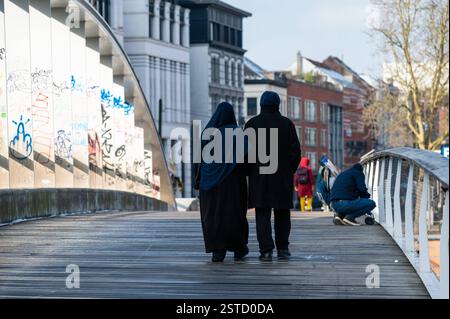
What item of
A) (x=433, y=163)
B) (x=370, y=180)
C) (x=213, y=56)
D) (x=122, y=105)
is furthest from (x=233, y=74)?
(x=433, y=163)

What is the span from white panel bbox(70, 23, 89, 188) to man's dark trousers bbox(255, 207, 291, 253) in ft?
40.0

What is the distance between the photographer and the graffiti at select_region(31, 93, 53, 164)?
21703mm

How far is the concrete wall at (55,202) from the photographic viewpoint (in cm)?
1847

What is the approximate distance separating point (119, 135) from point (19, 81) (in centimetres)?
924

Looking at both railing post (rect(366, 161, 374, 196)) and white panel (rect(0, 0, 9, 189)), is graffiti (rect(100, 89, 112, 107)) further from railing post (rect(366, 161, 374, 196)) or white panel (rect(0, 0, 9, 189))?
white panel (rect(0, 0, 9, 189))

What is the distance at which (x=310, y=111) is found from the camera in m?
119

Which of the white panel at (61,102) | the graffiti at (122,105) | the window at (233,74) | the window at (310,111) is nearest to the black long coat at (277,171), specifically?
the white panel at (61,102)

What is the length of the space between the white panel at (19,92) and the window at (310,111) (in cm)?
9680

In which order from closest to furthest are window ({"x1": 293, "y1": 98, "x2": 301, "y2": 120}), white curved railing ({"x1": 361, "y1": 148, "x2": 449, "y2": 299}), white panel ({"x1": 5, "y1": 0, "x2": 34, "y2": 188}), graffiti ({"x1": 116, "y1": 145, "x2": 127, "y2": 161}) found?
white curved railing ({"x1": 361, "y1": 148, "x2": 449, "y2": 299}), white panel ({"x1": 5, "y1": 0, "x2": 34, "y2": 188}), graffiti ({"x1": 116, "y1": 145, "x2": 127, "y2": 161}), window ({"x1": 293, "y1": 98, "x2": 301, "y2": 120})

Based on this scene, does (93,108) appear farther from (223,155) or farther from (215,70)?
(215,70)

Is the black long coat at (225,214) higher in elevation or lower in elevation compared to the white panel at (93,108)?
lower

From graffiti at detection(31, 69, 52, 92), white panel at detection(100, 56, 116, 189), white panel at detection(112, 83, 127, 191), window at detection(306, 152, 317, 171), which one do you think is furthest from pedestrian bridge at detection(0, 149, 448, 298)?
window at detection(306, 152, 317, 171)

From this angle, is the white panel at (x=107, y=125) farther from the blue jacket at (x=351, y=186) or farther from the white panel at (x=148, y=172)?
the blue jacket at (x=351, y=186)
